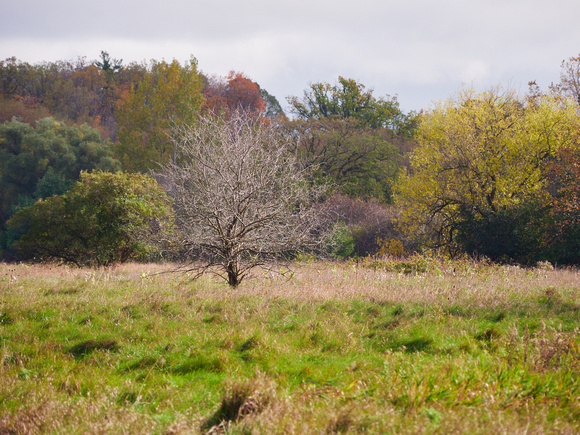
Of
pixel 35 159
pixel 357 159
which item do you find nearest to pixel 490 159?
pixel 357 159

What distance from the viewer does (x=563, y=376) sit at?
15.1 ft

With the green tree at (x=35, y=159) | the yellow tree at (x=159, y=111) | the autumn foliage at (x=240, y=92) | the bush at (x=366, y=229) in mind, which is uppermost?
the autumn foliage at (x=240, y=92)

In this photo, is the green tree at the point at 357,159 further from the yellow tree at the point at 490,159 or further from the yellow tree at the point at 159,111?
the yellow tree at the point at 490,159

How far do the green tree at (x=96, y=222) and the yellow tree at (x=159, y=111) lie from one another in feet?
43.6

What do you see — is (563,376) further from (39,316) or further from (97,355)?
(39,316)

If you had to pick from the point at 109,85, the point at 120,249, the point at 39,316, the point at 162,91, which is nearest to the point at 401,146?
the point at 162,91

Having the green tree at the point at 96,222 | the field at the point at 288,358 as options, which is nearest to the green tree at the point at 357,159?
the green tree at the point at 96,222

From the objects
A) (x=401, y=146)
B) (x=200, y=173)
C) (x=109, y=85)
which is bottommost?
(x=200, y=173)

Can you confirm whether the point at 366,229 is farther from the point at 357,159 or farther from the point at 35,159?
the point at 35,159

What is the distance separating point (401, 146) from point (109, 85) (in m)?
37.2

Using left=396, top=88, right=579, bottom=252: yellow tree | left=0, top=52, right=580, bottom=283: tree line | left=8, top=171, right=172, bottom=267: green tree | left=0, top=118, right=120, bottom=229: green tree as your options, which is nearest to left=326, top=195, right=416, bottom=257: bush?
left=0, top=52, right=580, bottom=283: tree line

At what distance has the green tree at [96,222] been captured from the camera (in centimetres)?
1997

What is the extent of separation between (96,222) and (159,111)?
1661 centimetres

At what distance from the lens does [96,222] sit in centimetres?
1989
